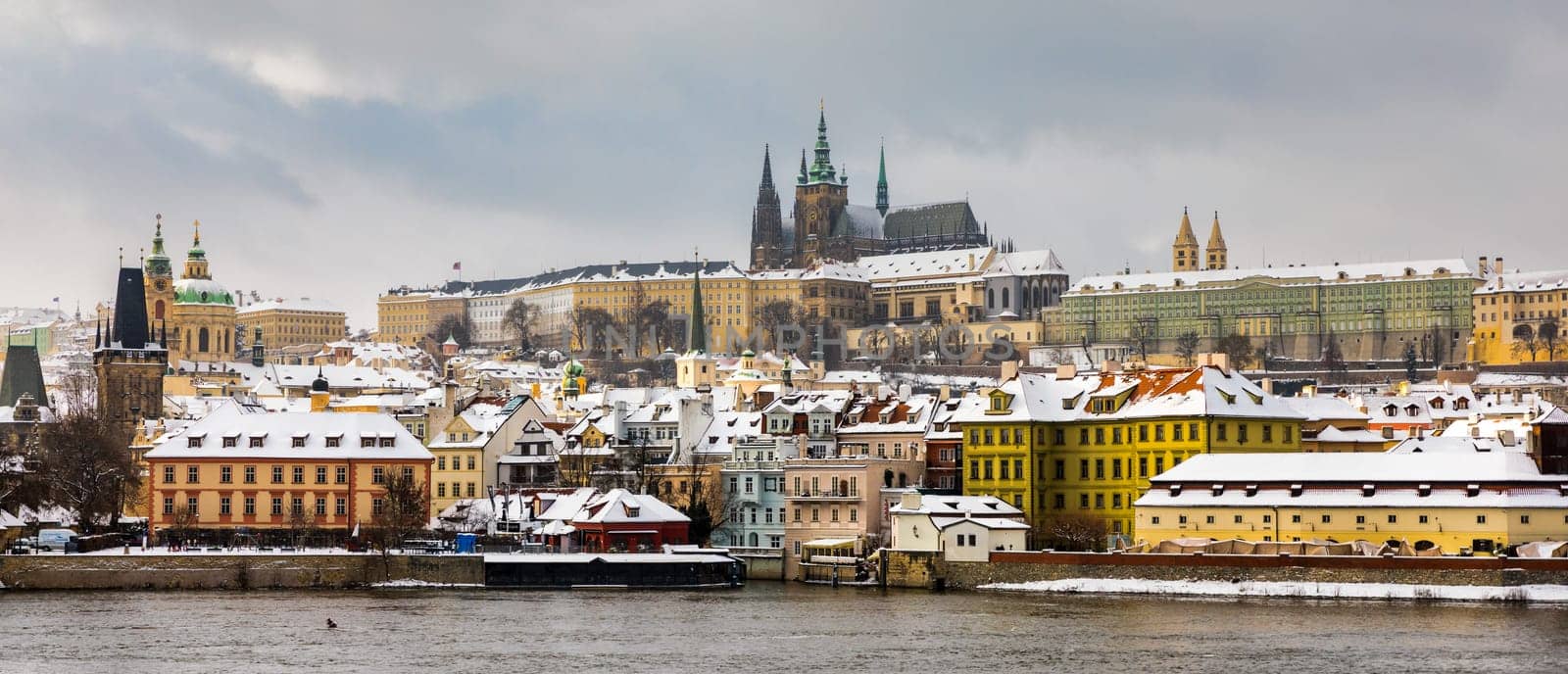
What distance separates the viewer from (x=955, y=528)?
79438mm

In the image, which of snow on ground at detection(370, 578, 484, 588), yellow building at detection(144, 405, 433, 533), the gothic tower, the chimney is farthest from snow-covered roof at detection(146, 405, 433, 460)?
the gothic tower

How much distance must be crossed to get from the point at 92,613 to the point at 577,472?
2916 centimetres

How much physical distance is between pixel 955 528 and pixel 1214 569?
8.75 meters

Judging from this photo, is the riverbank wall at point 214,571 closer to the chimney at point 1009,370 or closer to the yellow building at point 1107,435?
the yellow building at point 1107,435

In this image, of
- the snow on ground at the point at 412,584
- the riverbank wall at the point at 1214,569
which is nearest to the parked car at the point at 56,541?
the snow on ground at the point at 412,584

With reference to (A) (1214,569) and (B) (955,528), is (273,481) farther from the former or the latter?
(A) (1214,569)

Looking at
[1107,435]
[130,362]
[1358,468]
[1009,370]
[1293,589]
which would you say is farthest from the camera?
[130,362]

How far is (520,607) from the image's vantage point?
72625mm

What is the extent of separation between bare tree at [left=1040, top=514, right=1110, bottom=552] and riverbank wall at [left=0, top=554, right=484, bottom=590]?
19285 millimetres

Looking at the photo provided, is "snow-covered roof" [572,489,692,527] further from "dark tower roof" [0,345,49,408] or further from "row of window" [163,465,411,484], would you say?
"dark tower roof" [0,345,49,408]

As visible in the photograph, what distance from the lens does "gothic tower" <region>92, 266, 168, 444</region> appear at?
140 meters

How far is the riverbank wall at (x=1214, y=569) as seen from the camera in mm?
70125

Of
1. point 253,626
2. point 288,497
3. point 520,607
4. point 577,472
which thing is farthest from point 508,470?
point 253,626

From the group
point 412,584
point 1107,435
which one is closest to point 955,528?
point 1107,435
